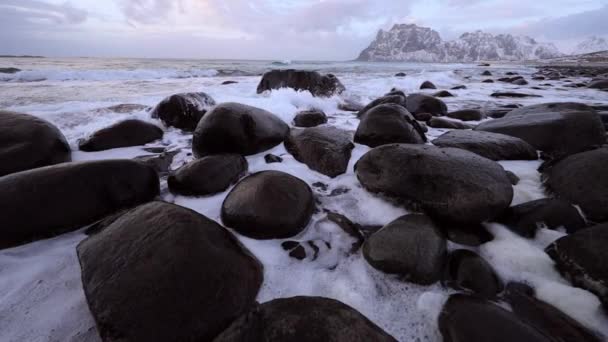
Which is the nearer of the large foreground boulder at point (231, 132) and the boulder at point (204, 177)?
the boulder at point (204, 177)

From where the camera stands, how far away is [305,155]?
2883mm

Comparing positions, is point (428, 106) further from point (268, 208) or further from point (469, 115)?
point (268, 208)

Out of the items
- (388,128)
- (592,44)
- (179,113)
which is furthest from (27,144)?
(592,44)

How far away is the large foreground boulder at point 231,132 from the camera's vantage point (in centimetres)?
289

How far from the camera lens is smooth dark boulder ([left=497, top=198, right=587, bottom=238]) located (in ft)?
5.71

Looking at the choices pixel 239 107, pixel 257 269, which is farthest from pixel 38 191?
pixel 239 107

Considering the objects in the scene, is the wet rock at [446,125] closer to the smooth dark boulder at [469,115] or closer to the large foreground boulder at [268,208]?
the smooth dark boulder at [469,115]

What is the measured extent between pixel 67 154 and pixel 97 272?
93.1 inches

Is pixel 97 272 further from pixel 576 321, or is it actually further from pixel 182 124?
pixel 182 124

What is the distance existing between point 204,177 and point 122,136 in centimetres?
200

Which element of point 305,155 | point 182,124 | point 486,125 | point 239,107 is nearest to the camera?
point 305,155

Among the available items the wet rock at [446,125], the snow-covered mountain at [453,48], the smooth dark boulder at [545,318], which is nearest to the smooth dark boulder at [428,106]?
the wet rock at [446,125]

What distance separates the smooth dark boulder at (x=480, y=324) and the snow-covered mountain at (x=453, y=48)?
125 m

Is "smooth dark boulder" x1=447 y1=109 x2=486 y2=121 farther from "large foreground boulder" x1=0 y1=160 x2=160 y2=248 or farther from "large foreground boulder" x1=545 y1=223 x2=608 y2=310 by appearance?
"large foreground boulder" x1=0 y1=160 x2=160 y2=248
